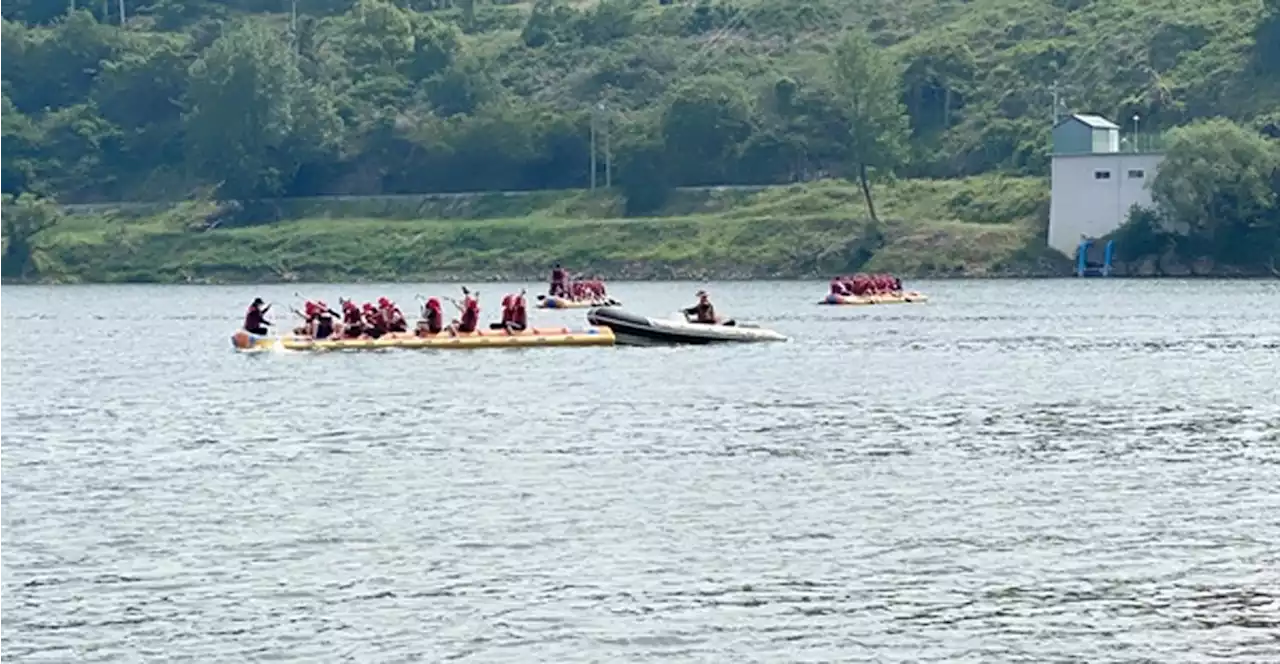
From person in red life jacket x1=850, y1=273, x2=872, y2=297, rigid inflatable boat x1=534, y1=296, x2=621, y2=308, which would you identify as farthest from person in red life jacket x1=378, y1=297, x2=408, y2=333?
person in red life jacket x1=850, y1=273, x2=872, y2=297

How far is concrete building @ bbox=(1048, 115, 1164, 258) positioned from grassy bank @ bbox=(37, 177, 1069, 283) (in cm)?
193

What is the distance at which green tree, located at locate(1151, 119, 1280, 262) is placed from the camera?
543 feet

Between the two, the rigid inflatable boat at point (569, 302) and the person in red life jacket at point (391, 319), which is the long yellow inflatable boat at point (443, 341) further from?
the rigid inflatable boat at point (569, 302)

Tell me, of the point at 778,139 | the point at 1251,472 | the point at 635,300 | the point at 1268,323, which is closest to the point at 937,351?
the point at 1268,323

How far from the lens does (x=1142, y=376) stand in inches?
3049

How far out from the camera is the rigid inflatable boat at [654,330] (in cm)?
9000

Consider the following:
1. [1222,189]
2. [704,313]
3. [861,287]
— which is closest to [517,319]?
[704,313]

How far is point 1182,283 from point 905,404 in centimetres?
9799

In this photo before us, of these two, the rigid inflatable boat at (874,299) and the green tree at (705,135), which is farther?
the green tree at (705,135)

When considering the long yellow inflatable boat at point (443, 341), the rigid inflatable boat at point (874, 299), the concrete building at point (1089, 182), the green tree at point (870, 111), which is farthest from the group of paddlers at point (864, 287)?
the long yellow inflatable boat at point (443, 341)

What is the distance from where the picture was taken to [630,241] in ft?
599

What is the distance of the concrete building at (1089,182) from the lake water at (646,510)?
8697 cm

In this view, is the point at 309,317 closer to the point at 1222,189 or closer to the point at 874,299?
the point at 874,299

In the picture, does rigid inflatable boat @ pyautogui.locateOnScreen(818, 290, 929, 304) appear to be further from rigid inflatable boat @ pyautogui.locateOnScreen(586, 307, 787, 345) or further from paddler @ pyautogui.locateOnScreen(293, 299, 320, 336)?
paddler @ pyautogui.locateOnScreen(293, 299, 320, 336)
